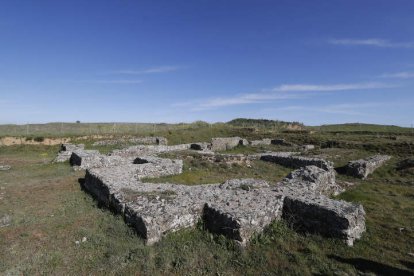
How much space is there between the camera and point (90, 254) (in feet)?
30.5

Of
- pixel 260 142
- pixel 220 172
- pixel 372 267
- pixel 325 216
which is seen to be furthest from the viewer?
pixel 260 142

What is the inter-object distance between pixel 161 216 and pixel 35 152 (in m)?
30.0

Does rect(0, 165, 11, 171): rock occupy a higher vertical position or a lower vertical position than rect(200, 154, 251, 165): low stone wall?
lower

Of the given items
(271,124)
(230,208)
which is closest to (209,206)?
(230,208)

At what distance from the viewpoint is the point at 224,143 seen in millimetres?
41719

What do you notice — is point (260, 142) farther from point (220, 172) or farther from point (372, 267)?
point (372, 267)

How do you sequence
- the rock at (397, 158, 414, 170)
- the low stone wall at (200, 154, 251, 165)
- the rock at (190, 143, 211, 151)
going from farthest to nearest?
1. the rock at (190, 143, 211, 151)
2. the rock at (397, 158, 414, 170)
3. the low stone wall at (200, 154, 251, 165)

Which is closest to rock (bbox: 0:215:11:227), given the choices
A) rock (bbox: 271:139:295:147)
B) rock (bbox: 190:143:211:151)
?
rock (bbox: 190:143:211:151)

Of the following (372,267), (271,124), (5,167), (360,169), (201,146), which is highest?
(271,124)

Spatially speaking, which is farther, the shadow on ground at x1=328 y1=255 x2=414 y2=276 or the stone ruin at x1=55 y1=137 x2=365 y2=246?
the stone ruin at x1=55 y1=137 x2=365 y2=246

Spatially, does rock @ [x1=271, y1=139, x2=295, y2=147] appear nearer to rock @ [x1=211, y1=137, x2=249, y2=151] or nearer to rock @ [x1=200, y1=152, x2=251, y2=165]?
rock @ [x1=211, y1=137, x2=249, y2=151]

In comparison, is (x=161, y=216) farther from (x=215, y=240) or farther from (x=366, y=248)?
(x=366, y=248)

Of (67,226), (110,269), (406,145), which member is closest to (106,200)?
(67,226)

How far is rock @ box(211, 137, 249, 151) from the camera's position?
40.6 metres
